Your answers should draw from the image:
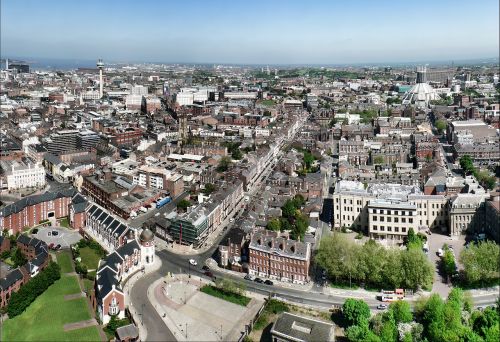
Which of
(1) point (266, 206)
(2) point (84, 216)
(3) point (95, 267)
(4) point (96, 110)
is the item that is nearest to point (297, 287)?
(1) point (266, 206)

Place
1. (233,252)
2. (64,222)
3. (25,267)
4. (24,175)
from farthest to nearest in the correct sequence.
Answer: (24,175), (64,222), (233,252), (25,267)

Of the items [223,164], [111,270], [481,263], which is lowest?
[111,270]

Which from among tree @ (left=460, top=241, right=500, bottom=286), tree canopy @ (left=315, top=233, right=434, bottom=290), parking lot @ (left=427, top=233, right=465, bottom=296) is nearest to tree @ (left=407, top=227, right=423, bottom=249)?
parking lot @ (left=427, top=233, right=465, bottom=296)

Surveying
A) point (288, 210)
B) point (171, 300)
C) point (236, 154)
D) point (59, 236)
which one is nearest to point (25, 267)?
point (59, 236)

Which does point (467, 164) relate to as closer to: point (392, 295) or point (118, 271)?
point (392, 295)

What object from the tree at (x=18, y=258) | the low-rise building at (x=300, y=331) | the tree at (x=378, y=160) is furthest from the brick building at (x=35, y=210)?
the tree at (x=378, y=160)

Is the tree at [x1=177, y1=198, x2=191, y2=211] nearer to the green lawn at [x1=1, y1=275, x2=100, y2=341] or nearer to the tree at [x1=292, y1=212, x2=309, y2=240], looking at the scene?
the tree at [x1=292, y1=212, x2=309, y2=240]

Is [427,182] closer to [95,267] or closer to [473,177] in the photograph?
[473,177]

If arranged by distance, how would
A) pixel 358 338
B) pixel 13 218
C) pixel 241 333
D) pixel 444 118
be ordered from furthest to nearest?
pixel 444 118, pixel 13 218, pixel 241 333, pixel 358 338
